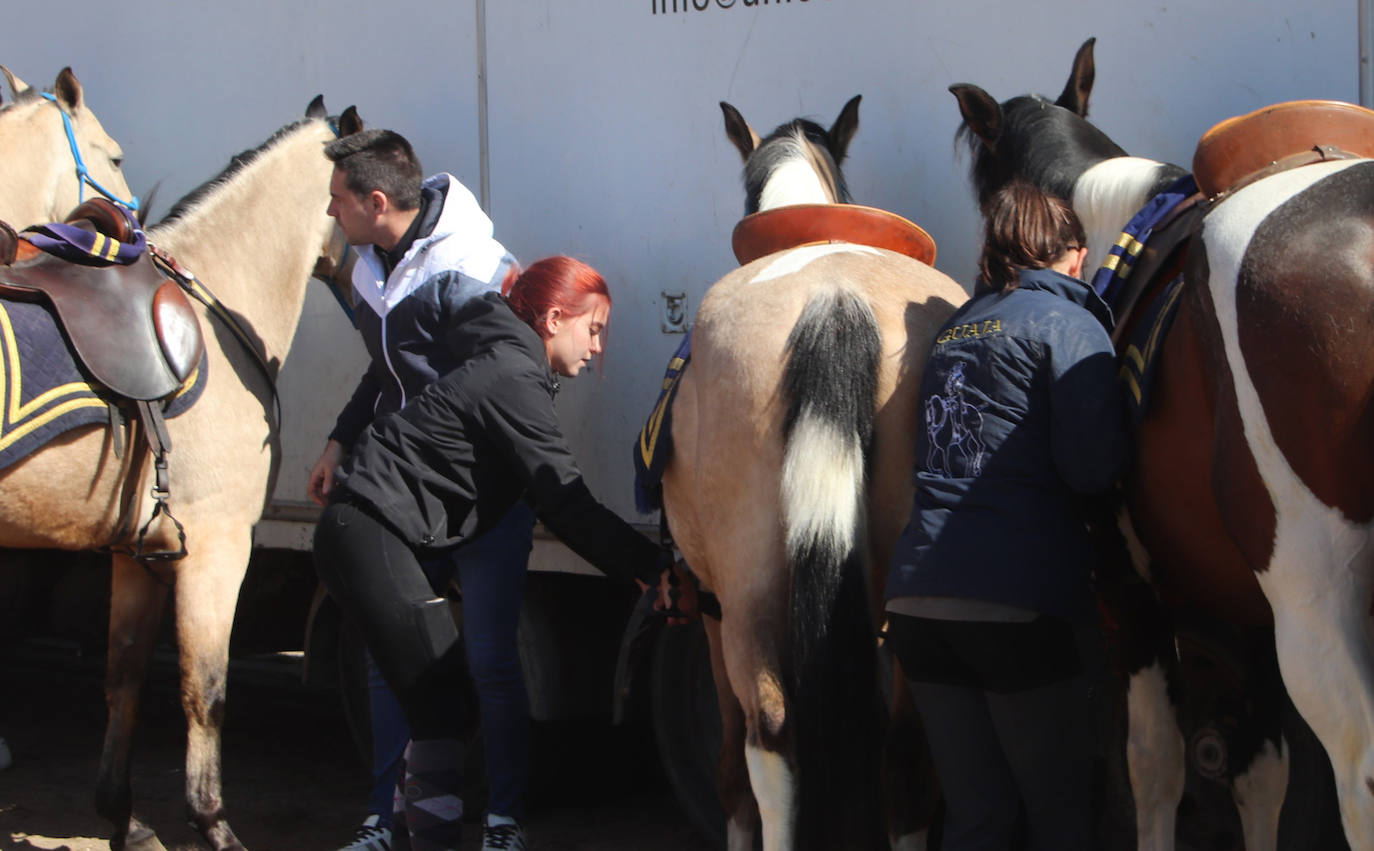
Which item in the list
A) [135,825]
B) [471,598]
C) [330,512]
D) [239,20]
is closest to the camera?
[330,512]

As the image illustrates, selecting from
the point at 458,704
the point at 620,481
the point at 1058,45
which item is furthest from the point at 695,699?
the point at 1058,45

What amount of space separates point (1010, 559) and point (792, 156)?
4.46ft

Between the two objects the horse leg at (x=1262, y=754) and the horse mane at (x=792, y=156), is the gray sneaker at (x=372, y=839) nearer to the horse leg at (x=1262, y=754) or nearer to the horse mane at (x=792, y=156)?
the horse mane at (x=792, y=156)

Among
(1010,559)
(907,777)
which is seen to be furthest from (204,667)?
(1010,559)

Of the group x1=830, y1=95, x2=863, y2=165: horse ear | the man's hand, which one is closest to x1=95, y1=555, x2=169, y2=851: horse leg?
the man's hand

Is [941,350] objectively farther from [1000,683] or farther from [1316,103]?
[1316,103]

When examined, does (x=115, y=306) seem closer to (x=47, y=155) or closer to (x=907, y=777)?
(x=47, y=155)

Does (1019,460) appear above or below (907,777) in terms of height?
above

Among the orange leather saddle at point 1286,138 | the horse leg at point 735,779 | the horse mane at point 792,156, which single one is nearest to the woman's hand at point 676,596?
the horse leg at point 735,779

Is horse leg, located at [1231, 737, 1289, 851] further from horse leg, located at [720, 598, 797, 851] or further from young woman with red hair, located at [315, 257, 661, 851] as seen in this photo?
young woman with red hair, located at [315, 257, 661, 851]

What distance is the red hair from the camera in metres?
2.88

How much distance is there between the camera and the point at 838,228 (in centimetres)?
272

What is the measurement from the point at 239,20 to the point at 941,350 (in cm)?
311

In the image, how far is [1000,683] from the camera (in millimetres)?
2018
